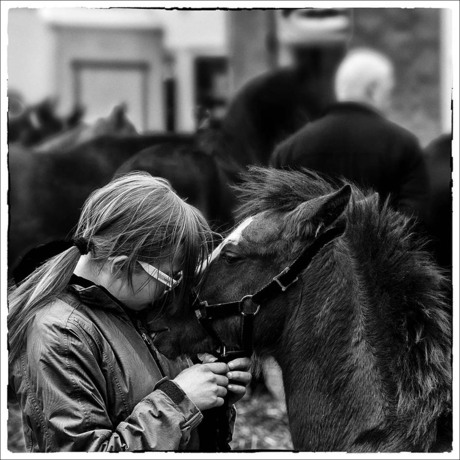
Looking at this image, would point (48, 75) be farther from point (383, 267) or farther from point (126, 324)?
point (383, 267)

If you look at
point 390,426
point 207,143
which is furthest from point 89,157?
point 390,426

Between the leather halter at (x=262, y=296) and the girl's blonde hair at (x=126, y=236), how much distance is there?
237mm

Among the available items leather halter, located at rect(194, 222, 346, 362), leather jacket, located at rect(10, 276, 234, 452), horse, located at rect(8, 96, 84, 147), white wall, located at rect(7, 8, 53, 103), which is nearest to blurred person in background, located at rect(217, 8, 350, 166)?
horse, located at rect(8, 96, 84, 147)

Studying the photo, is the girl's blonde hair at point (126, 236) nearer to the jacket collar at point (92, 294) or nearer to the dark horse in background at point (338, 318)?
the jacket collar at point (92, 294)

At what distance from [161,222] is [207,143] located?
2.74m

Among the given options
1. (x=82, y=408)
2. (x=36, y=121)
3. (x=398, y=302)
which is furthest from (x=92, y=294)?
(x=36, y=121)

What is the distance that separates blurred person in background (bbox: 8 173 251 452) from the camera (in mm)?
2510

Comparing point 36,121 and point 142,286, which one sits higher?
point 36,121

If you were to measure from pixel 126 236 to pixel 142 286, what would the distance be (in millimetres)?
199

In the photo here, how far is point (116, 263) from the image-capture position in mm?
2691

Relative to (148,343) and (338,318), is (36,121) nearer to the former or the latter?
(148,343)

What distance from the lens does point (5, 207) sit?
3330 millimetres

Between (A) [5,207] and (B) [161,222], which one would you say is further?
(A) [5,207]

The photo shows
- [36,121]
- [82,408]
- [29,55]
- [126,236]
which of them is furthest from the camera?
[36,121]
